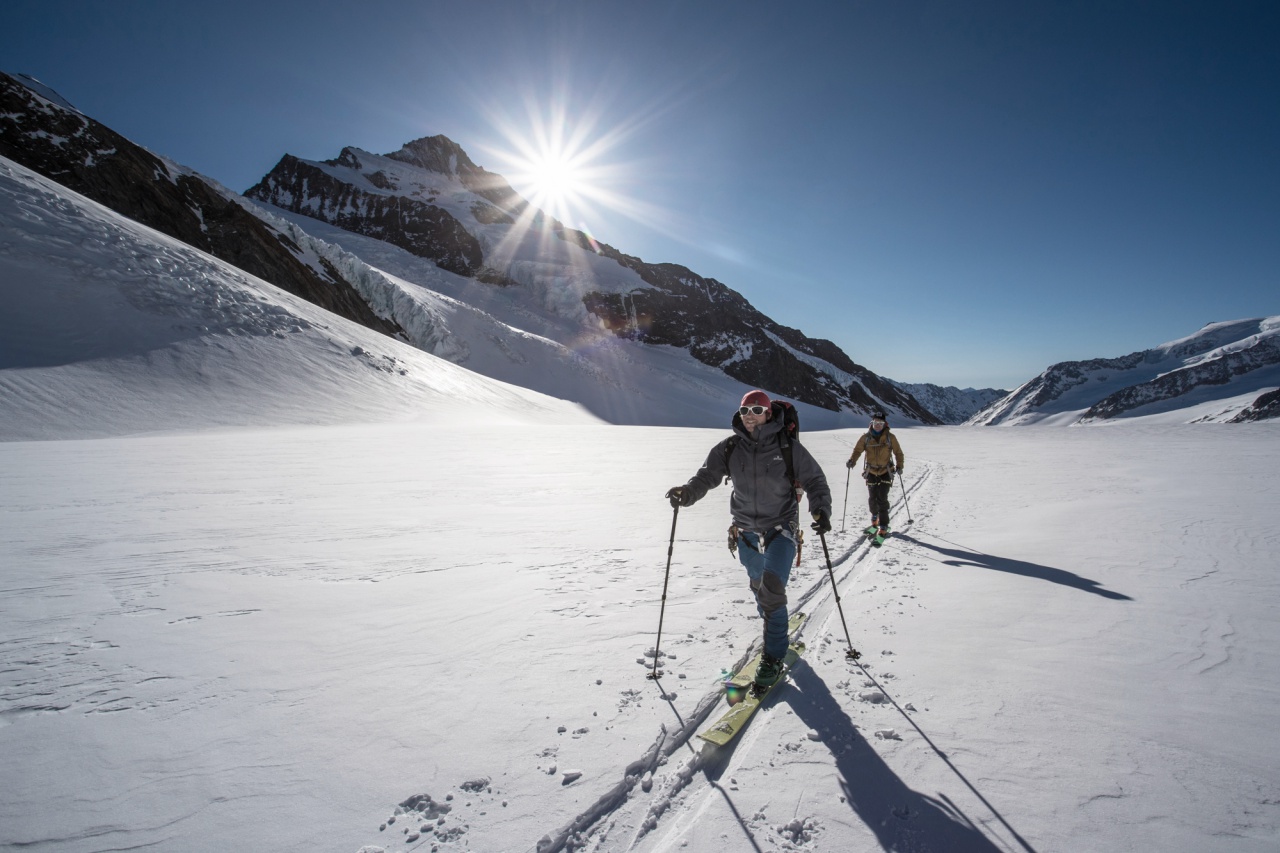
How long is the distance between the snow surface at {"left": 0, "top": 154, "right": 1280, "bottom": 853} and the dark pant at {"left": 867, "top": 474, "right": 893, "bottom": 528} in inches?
23.4

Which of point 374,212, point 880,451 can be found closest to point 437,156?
point 374,212

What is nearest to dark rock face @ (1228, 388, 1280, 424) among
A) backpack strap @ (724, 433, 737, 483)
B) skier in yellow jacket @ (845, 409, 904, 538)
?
skier in yellow jacket @ (845, 409, 904, 538)

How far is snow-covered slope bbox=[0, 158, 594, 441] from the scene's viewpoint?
1691 centimetres

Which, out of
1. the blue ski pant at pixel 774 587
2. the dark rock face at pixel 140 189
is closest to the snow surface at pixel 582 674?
the blue ski pant at pixel 774 587

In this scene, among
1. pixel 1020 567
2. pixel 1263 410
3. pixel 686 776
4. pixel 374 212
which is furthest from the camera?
pixel 1263 410

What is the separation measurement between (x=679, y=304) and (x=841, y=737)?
117 m

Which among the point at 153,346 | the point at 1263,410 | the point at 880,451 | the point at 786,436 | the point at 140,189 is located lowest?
the point at 880,451

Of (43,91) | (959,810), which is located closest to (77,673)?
(959,810)

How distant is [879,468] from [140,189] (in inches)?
2679

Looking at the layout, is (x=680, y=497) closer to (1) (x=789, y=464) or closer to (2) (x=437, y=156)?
(1) (x=789, y=464)

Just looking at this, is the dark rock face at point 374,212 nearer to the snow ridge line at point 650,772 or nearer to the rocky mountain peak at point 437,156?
the rocky mountain peak at point 437,156

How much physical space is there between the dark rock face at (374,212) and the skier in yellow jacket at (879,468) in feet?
333

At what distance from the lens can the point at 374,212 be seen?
114m

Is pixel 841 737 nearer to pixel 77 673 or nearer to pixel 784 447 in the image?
pixel 784 447
